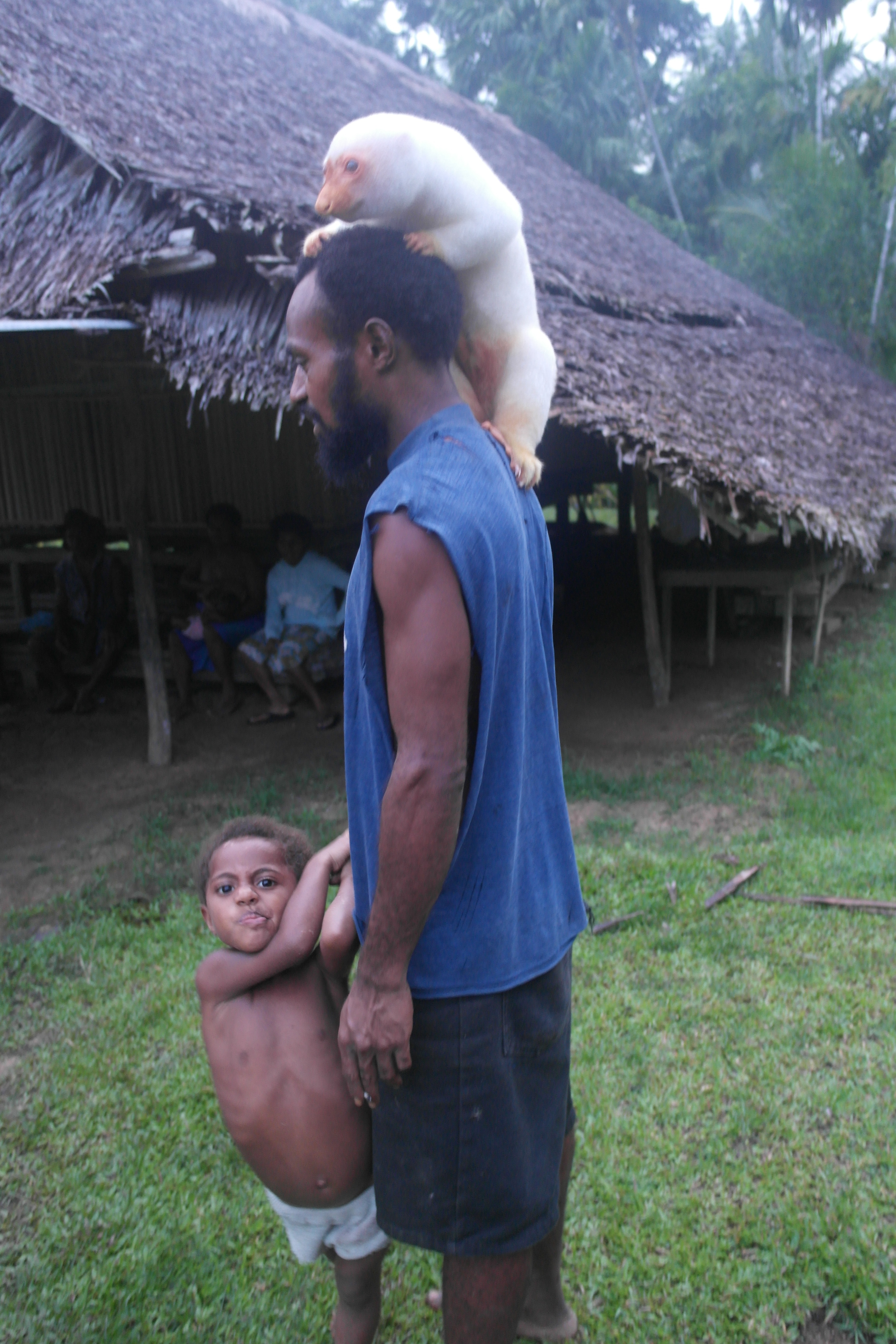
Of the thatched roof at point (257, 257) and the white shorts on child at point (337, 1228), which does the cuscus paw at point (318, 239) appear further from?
the thatched roof at point (257, 257)

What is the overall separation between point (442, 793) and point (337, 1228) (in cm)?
89

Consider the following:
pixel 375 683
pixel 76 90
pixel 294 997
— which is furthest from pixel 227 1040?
pixel 76 90

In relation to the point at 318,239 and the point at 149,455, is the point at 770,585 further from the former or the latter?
the point at 318,239

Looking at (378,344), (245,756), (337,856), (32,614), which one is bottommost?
(245,756)

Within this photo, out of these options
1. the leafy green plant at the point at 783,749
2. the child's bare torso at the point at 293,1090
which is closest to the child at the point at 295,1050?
the child's bare torso at the point at 293,1090

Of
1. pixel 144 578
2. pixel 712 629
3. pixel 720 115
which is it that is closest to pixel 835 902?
pixel 712 629

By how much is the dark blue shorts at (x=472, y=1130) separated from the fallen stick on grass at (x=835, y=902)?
8.18 ft

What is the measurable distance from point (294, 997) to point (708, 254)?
23.2 m

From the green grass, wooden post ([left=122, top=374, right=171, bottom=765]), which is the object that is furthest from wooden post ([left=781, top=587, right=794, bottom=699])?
wooden post ([left=122, top=374, right=171, bottom=765])

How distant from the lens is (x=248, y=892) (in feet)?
5.63

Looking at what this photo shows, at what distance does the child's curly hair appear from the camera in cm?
180

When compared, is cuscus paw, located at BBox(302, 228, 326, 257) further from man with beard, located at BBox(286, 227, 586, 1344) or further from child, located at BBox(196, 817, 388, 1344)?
child, located at BBox(196, 817, 388, 1344)

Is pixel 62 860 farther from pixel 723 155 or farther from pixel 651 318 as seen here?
pixel 723 155

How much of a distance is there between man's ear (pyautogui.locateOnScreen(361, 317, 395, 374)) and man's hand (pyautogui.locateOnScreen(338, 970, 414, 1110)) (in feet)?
2.75
